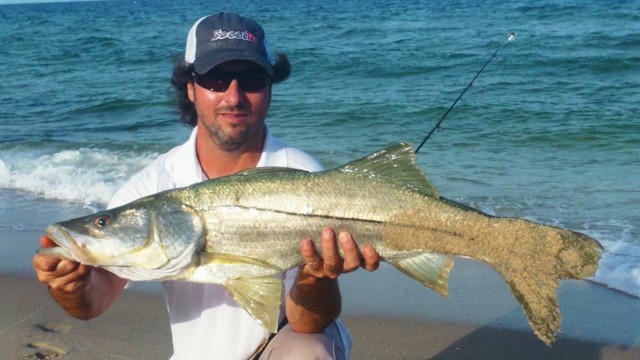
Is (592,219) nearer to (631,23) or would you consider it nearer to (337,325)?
(337,325)

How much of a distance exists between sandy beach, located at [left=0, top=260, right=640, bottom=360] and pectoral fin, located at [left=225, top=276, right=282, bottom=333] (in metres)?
2.15

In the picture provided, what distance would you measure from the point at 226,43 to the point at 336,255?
124 centimetres

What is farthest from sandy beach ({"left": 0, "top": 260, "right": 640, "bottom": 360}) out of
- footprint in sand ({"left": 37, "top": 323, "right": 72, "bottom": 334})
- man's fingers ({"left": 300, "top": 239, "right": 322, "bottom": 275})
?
man's fingers ({"left": 300, "top": 239, "right": 322, "bottom": 275})

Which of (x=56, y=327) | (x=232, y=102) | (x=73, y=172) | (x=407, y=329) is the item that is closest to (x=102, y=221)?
(x=232, y=102)

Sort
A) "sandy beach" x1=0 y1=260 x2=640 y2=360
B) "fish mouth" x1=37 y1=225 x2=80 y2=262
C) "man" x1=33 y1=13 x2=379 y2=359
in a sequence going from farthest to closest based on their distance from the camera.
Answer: "sandy beach" x1=0 y1=260 x2=640 y2=360
"man" x1=33 y1=13 x2=379 y2=359
"fish mouth" x1=37 y1=225 x2=80 y2=262

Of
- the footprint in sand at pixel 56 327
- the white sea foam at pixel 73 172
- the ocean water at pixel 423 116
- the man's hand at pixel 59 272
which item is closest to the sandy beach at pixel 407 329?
the footprint in sand at pixel 56 327

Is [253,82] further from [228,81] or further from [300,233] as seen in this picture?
[300,233]

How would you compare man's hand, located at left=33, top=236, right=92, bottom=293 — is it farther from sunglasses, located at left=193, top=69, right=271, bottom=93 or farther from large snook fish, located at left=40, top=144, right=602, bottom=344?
sunglasses, located at left=193, top=69, right=271, bottom=93

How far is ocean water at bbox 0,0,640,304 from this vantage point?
852 cm

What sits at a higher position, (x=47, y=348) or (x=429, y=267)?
(x=429, y=267)

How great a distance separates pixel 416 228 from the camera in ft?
10.2

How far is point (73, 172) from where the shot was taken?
408 inches

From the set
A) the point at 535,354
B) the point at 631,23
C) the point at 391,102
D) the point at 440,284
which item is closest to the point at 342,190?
the point at 440,284

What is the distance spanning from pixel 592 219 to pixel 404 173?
505cm
